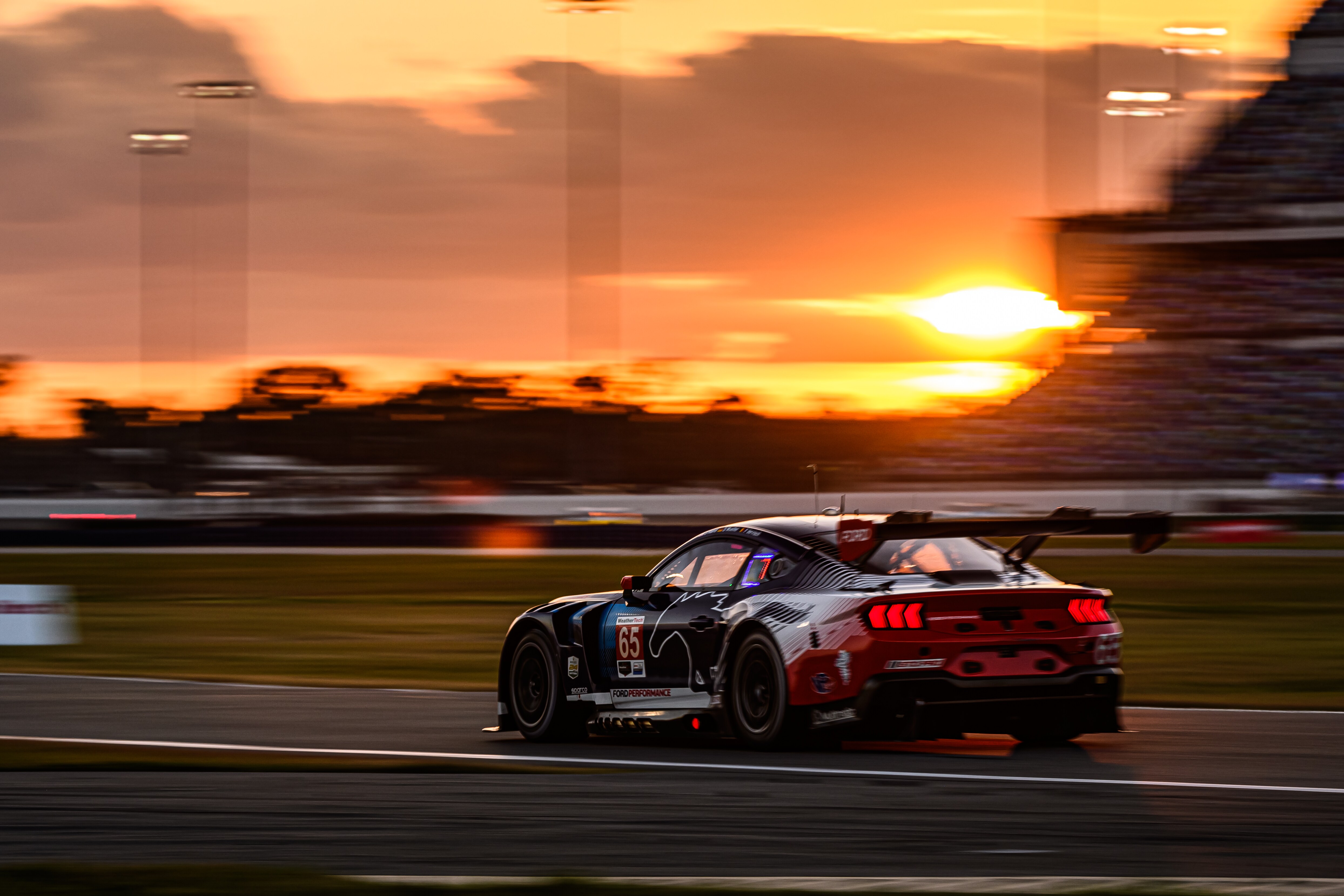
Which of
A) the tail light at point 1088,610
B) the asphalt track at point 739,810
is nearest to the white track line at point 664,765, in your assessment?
the asphalt track at point 739,810

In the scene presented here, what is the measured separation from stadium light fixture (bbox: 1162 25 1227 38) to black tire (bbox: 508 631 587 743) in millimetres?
47116

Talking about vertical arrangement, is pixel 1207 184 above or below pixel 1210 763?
above

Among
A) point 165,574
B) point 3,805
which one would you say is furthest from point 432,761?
point 165,574

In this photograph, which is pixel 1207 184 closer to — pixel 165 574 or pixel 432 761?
pixel 165 574

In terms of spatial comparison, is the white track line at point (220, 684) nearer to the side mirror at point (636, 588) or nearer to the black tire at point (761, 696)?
the side mirror at point (636, 588)

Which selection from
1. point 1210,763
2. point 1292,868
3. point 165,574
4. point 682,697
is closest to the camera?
point 1292,868

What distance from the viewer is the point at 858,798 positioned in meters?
7.74

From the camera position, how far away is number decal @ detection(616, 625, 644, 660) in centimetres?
1038

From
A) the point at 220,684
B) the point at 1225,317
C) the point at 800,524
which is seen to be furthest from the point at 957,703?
the point at 1225,317

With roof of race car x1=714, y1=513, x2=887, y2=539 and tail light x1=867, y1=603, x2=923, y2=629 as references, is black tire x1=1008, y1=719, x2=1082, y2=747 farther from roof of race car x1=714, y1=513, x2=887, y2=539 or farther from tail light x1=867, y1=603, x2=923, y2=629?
roof of race car x1=714, y1=513, x2=887, y2=539

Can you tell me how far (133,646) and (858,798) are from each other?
1372 centimetres

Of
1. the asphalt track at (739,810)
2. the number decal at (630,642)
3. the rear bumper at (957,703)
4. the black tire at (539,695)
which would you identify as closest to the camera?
the asphalt track at (739,810)

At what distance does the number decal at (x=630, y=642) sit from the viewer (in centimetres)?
1038

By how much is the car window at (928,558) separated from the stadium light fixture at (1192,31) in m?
47.5
